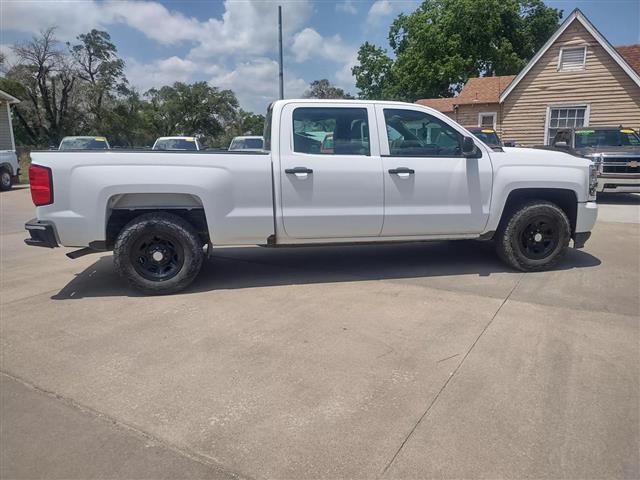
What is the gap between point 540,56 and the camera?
20.4 metres

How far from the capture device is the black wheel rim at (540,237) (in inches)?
220

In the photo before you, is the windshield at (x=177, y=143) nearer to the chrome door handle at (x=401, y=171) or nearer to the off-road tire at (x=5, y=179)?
the off-road tire at (x=5, y=179)

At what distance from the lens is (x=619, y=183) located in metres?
12.3

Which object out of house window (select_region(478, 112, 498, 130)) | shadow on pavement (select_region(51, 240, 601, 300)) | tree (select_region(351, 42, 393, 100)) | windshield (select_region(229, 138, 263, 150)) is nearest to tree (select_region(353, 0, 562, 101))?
tree (select_region(351, 42, 393, 100))

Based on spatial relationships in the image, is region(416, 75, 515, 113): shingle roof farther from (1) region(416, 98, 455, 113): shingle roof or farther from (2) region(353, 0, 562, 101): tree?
(2) region(353, 0, 562, 101): tree

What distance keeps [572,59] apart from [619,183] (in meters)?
10.2

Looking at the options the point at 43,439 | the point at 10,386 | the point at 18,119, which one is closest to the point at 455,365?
the point at 43,439

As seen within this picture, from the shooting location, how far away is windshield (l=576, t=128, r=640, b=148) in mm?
12867

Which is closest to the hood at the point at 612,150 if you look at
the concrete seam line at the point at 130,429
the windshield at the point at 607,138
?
the windshield at the point at 607,138

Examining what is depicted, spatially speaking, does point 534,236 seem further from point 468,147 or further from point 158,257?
point 158,257

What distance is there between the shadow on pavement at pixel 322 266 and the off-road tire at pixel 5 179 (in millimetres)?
13132

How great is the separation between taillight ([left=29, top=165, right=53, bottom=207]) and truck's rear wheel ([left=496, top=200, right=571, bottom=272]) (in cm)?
496

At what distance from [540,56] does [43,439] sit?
23.0 m

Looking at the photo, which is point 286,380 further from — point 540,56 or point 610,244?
point 540,56
